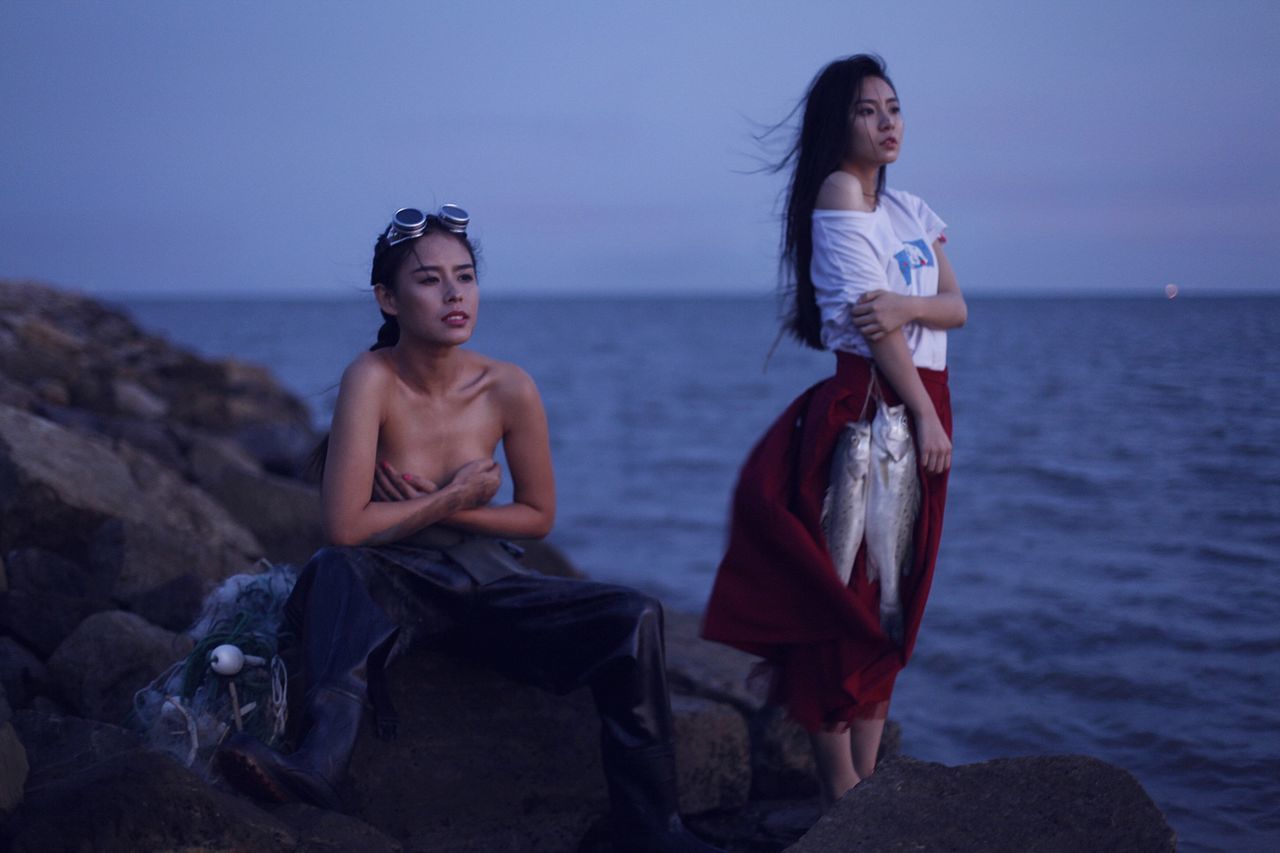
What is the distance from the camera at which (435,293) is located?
323cm

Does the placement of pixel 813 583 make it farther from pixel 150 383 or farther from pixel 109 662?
pixel 150 383

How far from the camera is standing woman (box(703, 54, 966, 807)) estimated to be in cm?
323

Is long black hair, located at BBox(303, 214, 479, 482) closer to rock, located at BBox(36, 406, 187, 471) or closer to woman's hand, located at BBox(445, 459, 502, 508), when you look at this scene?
woman's hand, located at BBox(445, 459, 502, 508)

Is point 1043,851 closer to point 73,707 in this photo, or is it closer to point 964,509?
point 73,707

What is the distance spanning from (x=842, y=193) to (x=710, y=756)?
1.72m

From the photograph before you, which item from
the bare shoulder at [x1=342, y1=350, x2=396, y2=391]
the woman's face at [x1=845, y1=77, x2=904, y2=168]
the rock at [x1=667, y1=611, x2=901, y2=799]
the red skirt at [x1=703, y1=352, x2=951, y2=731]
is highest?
the woman's face at [x1=845, y1=77, x2=904, y2=168]

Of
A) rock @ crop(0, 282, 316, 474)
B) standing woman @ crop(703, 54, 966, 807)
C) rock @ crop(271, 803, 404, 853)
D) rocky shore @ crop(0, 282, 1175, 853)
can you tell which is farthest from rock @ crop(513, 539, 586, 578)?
rock @ crop(0, 282, 316, 474)

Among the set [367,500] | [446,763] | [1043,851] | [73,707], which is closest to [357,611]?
[367,500]

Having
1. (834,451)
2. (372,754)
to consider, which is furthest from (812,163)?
(372,754)

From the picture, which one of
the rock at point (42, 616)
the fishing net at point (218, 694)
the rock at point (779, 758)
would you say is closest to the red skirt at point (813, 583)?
the rock at point (779, 758)

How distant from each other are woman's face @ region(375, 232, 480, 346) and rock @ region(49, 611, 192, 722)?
126cm

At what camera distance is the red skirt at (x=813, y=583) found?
322cm

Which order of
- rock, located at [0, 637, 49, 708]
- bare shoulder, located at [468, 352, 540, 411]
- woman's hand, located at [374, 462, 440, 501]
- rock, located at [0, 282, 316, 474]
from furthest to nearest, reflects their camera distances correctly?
rock, located at [0, 282, 316, 474] < rock, located at [0, 637, 49, 708] < bare shoulder, located at [468, 352, 540, 411] < woman's hand, located at [374, 462, 440, 501]

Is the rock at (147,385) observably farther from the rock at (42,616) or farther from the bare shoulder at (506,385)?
the bare shoulder at (506,385)
